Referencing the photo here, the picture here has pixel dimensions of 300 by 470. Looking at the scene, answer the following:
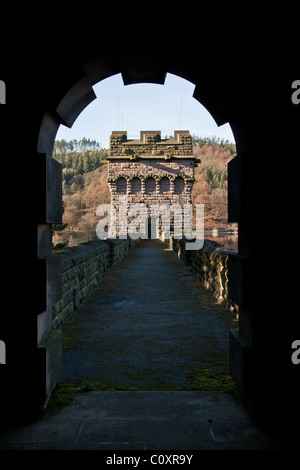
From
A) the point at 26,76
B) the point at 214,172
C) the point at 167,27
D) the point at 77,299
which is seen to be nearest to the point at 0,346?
the point at 26,76

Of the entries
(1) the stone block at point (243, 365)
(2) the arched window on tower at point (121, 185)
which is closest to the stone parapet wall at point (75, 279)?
(1) the stone block at point (243, 365)

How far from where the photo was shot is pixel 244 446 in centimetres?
222

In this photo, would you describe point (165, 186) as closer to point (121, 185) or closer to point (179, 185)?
point (179, 185)

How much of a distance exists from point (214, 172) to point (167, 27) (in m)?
79.4

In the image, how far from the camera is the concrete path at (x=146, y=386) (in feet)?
7.55

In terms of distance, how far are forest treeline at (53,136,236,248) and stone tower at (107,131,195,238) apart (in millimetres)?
1804

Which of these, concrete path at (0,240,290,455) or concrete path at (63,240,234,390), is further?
concrete path at (63,240,234,390)

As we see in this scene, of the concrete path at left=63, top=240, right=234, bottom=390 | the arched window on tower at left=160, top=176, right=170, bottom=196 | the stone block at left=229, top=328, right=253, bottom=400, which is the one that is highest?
the arched window on tower at left=160, top=176, right=170, bottom=196

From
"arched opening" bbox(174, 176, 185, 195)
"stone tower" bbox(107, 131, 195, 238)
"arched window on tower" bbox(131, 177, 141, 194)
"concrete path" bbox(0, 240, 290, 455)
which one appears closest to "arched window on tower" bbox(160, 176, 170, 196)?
"stone tower" bbox(107, 131, 195, 238)

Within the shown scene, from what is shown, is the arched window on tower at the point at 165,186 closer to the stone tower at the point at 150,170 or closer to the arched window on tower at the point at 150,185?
the stone tower at the point at 150,170

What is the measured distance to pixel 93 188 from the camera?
73125 mm

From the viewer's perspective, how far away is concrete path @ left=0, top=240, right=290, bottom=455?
230 centimetres

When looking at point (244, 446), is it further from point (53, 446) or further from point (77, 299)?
point (77, 299)

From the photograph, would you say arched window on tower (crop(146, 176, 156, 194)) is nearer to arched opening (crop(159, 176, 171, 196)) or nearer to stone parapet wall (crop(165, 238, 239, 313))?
arched opening (crop(159, 176, 171, 196))
